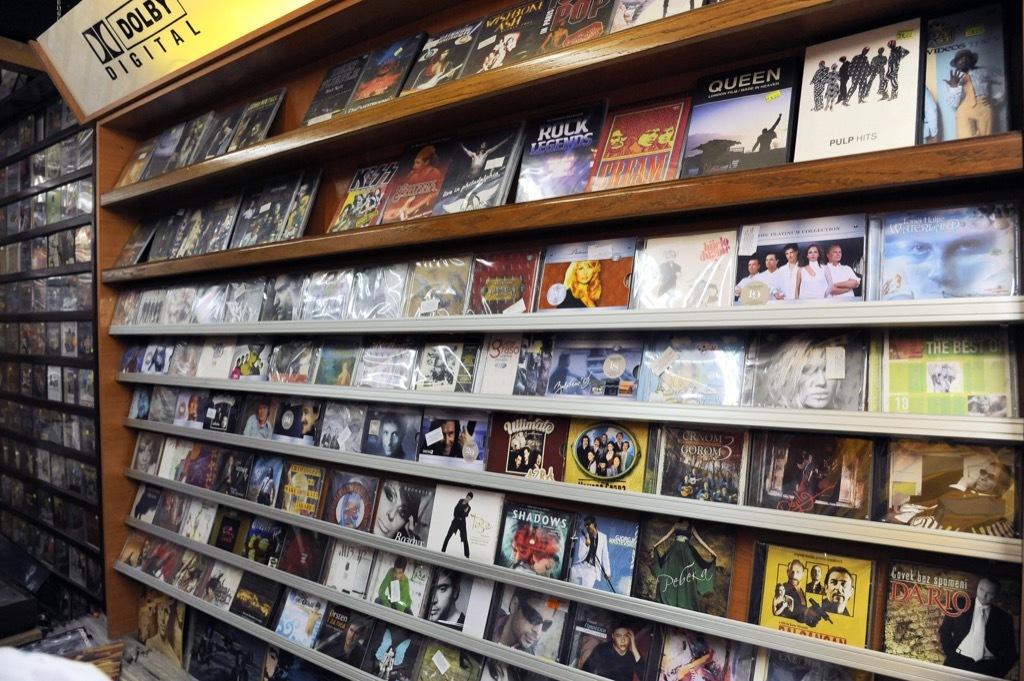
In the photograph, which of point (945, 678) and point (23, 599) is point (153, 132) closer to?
point (23, 599)

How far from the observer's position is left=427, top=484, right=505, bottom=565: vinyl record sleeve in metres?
1.62

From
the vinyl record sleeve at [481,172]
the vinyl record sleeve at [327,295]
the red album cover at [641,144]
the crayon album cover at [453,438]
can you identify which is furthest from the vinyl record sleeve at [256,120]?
the red album cover at [641,144]

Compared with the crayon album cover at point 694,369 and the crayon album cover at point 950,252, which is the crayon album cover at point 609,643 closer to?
the crayon album cover at point 694,369

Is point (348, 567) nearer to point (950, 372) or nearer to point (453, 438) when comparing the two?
point (453, 438)

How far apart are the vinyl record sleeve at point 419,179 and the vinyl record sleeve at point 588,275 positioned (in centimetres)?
44

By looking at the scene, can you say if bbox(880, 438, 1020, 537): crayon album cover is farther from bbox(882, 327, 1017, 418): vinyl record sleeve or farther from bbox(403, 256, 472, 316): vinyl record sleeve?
bbox(403, 256, 472, 316): vinyl record sleeve

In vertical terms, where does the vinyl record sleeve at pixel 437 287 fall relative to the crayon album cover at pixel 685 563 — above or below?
above

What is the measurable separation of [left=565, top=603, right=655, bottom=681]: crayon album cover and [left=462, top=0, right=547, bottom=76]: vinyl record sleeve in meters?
1.34

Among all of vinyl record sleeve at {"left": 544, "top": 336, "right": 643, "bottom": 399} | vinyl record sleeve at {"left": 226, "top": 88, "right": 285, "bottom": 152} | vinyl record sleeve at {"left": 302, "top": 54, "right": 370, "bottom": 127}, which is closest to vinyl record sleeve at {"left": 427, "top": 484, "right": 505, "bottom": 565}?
vinyl record sleeve at {"left": 544, "top": 336, "right": 643, "bottom": 399}

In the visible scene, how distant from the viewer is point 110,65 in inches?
101

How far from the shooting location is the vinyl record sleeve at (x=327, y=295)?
2.00m

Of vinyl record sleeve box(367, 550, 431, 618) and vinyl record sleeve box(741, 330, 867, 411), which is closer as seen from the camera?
vinyl record sleeve box(741, 330, 867, 411)

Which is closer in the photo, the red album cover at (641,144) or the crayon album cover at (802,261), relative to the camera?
the crayon album cover at (802,261)

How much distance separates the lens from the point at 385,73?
190cm
